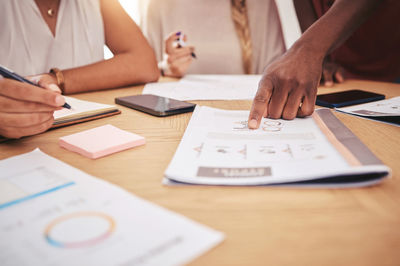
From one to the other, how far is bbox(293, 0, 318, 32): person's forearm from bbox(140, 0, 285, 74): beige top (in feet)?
1.19

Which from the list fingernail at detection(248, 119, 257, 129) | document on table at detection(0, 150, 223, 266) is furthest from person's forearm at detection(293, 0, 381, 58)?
document on table at detection(0, 150, 223, 266)

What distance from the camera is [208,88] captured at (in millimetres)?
976

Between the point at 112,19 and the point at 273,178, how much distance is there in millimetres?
1045

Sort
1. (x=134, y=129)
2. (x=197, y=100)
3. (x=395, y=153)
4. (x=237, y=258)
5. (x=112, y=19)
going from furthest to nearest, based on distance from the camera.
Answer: (x=112, y=19) → (x=197, y=100) → (x=134, y=129) → (x=395, y=153) → (x=237, y=258)

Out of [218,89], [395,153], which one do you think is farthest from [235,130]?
[218,89]

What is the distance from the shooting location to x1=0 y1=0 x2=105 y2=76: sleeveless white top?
1050 mm

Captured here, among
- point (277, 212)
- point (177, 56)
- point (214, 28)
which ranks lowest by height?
point (277, 212)

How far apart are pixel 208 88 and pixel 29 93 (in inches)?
22.4

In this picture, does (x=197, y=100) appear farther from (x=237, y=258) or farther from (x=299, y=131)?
(x=237, y=258)

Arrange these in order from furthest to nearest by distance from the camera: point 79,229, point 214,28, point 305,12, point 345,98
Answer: point 214,28
point 305,12
point 345,98
point 79,229

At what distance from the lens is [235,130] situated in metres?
0.54

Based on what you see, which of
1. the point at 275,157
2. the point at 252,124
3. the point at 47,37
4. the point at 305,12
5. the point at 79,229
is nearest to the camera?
the point at 79,229

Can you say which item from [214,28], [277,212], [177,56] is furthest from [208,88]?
[214,28]

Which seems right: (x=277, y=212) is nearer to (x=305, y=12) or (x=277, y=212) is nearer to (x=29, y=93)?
(x=29, y=93)
